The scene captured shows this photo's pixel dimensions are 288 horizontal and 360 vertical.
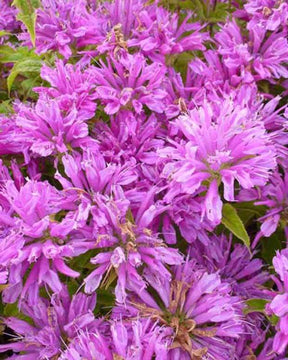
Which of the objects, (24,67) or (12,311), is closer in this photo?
(12,311)

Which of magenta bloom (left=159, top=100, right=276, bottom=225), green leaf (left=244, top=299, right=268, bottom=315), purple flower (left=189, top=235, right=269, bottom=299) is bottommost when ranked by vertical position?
purple flower (left=189, top=235, right=269, bottom=299)

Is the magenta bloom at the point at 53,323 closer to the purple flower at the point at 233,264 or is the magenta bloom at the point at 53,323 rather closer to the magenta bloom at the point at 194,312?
the magenta bloom at the point at 194,312

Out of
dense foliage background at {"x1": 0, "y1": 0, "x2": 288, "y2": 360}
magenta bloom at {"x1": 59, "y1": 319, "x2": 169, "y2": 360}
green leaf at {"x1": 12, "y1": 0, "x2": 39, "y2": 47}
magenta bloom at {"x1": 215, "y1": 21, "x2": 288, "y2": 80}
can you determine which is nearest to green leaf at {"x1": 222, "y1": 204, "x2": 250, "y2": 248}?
dense foliage background at {"x1": 0, "y1": 0, "x2": 288, "y2": 360}

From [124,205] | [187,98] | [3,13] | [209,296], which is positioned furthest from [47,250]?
[3,13]

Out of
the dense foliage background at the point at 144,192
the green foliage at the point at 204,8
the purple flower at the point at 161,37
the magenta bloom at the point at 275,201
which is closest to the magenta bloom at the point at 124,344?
the dense foliage background at the point at 144,192

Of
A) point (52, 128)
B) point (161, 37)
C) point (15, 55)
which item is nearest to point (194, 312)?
point (52, 128)

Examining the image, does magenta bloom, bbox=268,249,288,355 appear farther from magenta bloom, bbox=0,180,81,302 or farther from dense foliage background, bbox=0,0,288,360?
magenta bloom, bbox=0,180,81,302

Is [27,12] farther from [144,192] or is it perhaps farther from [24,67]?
[144,192]

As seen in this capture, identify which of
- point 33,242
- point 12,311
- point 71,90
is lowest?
point 12,311
